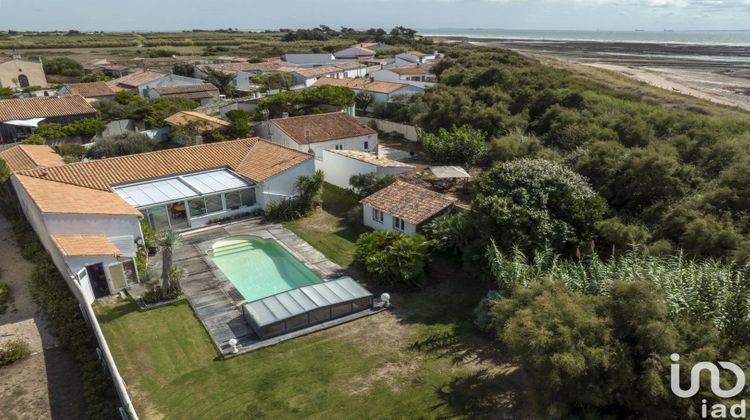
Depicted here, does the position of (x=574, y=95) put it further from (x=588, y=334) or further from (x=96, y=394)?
(x=96, y=394)

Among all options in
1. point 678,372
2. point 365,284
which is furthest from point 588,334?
point 365,284

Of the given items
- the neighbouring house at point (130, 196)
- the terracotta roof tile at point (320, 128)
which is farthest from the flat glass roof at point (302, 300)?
the terracotta roof tile at point (320, 128)

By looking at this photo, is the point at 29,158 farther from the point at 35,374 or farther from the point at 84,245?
the point at 35,374

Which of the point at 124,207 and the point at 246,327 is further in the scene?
the point at 124,207

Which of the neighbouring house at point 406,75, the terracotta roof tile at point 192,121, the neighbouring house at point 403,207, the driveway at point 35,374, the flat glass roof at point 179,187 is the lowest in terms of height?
the driveway at point 35,374

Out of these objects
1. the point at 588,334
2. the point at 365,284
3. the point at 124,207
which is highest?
the point at 588,334

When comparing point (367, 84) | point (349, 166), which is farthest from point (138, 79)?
point (349, 166)

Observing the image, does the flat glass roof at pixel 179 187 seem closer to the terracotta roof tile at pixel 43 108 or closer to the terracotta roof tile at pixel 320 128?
the terracotta roof tile at pixel 320 128
